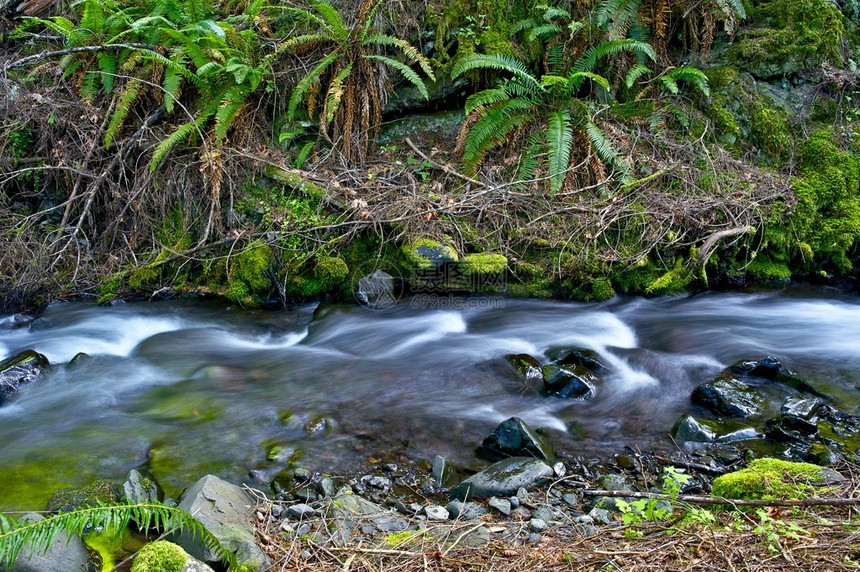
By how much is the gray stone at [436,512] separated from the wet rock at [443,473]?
0.34 m

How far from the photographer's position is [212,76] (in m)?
7.85

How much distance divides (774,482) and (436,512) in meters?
1.90

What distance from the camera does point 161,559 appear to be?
264cm

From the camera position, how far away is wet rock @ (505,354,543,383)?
558cm

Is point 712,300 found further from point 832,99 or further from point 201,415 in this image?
point 201,415

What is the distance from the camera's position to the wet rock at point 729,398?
4.88 metres

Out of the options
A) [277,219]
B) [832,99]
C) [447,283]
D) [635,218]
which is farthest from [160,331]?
[832,99]

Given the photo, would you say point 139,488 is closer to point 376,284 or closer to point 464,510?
point 464,510

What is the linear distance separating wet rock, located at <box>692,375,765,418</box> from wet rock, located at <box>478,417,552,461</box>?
1550 mm

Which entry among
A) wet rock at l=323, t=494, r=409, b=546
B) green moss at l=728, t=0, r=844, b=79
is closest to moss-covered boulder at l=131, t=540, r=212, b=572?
wet rock at l=323, t=494, r=409, b=546

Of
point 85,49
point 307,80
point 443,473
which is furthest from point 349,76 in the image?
point 443,473

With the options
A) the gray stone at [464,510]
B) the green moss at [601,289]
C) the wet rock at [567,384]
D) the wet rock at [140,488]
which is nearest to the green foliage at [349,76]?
the green moss at [601,289]

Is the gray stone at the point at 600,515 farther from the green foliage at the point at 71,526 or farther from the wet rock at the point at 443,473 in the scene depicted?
the green foliage at the point at 71,526

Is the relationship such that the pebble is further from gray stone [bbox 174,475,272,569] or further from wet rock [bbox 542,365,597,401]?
wet rock [bbox 542,365,597,401]
